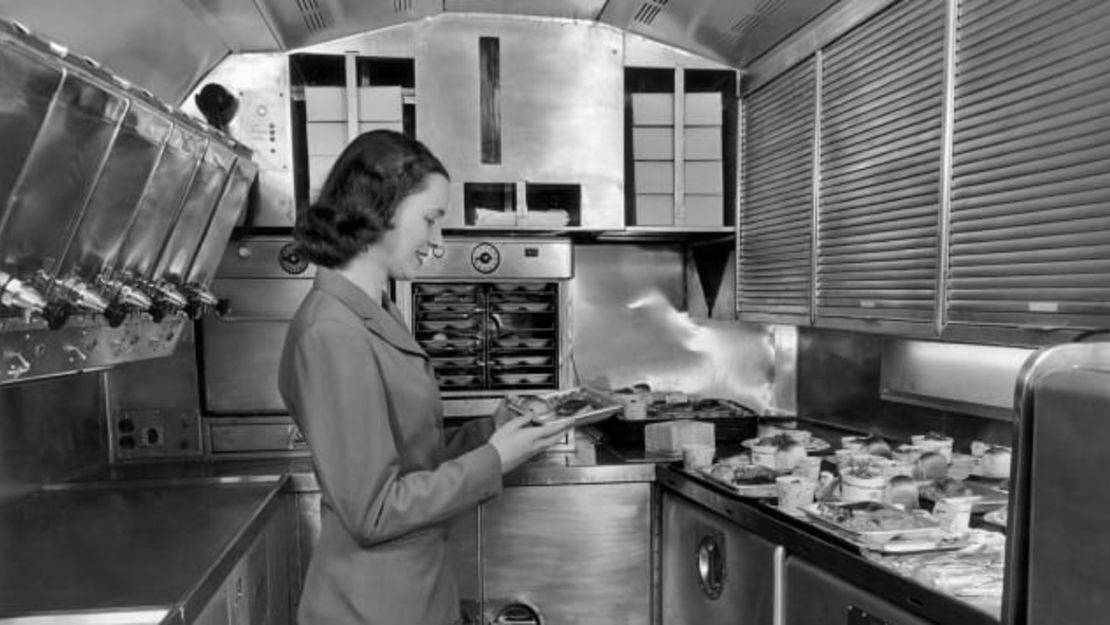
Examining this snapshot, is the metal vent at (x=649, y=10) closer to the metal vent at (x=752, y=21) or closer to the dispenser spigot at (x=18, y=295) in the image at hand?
the metal vent at (x=752, y=21)

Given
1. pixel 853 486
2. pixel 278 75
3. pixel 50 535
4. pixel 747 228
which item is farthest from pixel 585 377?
pixel 50 535

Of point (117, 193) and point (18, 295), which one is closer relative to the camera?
point (18, 295)

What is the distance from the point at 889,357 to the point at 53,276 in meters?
2.24

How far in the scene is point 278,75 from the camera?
2.30 m

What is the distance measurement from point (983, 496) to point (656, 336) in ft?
4.72

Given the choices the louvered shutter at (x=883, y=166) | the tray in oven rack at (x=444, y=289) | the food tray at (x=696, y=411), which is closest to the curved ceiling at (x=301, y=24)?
the louvered shutter at (x=883, y=166)

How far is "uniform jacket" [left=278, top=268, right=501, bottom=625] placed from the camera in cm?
113

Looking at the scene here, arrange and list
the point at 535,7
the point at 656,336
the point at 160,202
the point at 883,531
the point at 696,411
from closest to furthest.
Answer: the point at 883,531 → the point at 160,202 → the point at 535,7 → the point at 696,411 → the point at 656,336

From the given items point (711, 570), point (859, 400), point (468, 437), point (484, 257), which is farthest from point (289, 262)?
point (859, 400)

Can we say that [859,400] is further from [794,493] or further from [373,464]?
[373,464]

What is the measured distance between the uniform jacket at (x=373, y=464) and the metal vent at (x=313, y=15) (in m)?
1.27

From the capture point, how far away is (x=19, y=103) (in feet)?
3.66

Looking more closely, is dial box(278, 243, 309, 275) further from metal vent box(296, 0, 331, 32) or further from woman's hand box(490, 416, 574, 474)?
woman's hand box(490, 416, 574, 474)

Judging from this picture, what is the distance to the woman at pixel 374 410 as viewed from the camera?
113cm
